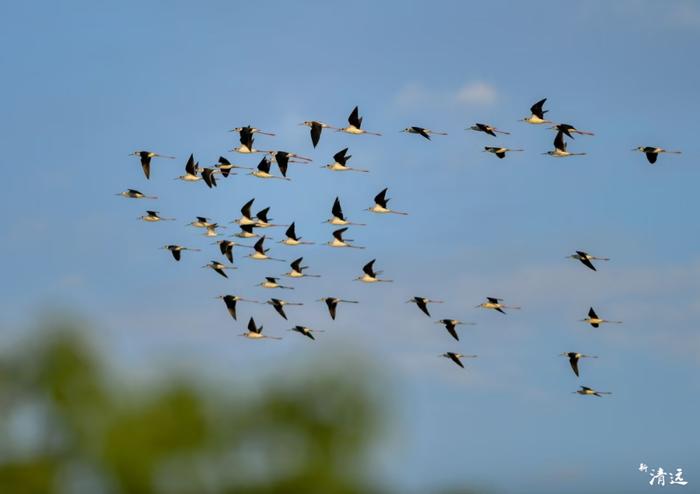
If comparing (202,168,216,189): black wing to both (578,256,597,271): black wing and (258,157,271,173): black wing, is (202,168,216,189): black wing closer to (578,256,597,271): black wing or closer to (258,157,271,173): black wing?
(258,157,271,173): black wing

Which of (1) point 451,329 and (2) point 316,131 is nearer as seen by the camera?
(2) point 316,131

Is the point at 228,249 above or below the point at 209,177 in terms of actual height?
below

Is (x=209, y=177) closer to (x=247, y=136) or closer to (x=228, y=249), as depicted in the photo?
(x=247, y=136)

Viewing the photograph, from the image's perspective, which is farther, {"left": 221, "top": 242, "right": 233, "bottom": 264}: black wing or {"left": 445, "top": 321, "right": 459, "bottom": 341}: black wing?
{"left": 221, "top": 242, "right": 233, "bottom": 264}: black wing

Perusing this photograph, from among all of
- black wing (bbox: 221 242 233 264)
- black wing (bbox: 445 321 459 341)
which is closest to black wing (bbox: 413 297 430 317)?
black wing (bbox: 445 321 459 341)

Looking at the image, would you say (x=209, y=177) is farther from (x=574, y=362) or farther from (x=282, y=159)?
(x=574, y=362)

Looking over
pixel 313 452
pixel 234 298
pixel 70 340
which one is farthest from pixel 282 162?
pixel 313 452

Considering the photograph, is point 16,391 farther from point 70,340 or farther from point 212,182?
point 212,182

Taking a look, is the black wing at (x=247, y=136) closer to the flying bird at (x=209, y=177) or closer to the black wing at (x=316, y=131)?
the flying bird at (x=209, y=177)

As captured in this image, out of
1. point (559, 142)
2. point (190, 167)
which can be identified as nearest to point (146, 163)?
point (190, 167)

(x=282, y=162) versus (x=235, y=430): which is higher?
(x=282, y=162)

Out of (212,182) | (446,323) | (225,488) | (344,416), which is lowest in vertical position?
(225,488)
